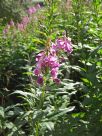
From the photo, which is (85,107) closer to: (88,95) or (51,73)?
(88,95)

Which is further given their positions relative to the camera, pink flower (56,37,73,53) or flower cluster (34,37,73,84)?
pink flower (56,37,73,53)

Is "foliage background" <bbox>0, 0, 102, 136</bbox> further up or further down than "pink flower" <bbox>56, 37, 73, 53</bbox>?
further down

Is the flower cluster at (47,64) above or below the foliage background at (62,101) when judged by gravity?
above

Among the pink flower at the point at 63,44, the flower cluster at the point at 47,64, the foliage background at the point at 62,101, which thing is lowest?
the foliage background at the point at 62,101

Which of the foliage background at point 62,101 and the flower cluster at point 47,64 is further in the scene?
the foliage background at point 62,101

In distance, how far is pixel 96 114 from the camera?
407 centimetres

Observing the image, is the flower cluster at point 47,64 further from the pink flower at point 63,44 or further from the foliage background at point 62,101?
the foliage background at point 62,101

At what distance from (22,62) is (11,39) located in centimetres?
142

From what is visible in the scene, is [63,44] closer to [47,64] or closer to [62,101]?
[47,64]

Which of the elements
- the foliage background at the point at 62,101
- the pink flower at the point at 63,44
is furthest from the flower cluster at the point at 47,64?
the foliage background at the point at 62,101

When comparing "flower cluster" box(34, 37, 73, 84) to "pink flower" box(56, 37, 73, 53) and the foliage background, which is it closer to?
"pink flower" box(56, 37, 73, 53)

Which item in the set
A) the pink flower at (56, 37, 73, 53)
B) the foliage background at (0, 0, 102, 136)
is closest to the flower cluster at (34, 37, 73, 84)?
the pink flower at (56, 37, 73, 53)

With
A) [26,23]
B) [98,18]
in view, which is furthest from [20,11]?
[98,18]

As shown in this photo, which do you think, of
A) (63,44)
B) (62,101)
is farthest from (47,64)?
(62,101)
